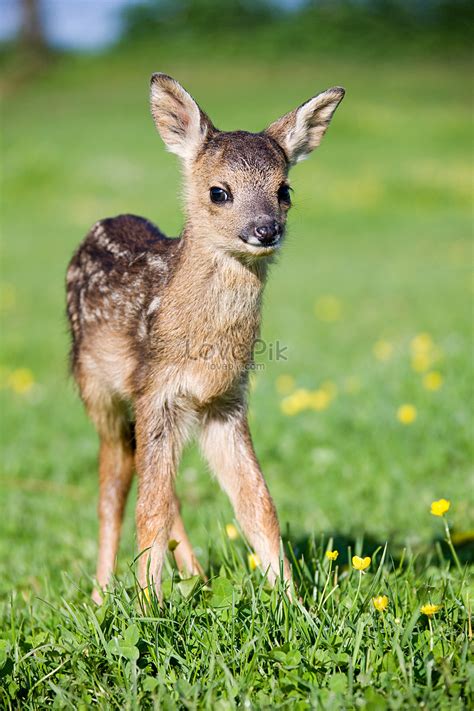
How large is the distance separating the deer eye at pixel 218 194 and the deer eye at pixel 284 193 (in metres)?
0.27

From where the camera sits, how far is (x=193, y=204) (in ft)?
14.4

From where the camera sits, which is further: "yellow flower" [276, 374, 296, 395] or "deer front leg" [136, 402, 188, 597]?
"yellow flower" [276, 374, 296, 395]

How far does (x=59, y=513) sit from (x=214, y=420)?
2809 mm

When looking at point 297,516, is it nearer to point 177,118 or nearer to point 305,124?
point 305,124

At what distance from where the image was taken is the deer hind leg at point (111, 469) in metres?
4.88

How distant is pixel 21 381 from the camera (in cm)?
1031

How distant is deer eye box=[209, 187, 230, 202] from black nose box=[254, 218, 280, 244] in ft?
1.02

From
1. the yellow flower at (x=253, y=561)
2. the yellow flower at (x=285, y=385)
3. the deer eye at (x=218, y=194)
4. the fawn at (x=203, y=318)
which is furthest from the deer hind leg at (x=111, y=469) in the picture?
the yellow flower at (x=285, y=385)

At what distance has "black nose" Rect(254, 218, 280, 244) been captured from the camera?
3.91 m

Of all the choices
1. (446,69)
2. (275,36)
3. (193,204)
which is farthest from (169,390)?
(275,36)

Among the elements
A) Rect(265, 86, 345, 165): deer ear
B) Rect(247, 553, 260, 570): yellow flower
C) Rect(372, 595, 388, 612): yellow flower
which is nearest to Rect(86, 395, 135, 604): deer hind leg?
Rect(247, 553, 260, 570): yellow flower

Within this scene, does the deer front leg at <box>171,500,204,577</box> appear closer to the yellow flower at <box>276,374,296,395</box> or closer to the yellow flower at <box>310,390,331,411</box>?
the yellow flower at <box>310,390,331,411</box>

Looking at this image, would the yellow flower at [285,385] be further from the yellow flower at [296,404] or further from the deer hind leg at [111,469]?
the deer hind leg at [111,469]

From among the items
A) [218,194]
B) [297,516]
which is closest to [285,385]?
[297,516]
